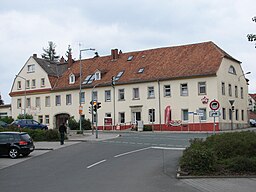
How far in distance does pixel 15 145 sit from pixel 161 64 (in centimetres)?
3503

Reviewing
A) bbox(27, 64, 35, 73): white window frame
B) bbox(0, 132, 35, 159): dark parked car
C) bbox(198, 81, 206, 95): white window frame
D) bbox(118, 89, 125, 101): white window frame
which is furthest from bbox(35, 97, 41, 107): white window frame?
A: bbox(0, 132, 35, 159): dark parked car

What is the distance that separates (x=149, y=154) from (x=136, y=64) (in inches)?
1487

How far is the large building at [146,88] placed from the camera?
5222 cm

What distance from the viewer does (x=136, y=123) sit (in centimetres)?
5441

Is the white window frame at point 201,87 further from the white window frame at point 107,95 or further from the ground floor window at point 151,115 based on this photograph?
the white window frame at point 107,95

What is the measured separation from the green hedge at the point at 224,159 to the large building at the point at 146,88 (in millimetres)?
28920

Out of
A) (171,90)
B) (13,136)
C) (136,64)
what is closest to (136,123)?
(171,90)

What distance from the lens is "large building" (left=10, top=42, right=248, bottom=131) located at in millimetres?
52219

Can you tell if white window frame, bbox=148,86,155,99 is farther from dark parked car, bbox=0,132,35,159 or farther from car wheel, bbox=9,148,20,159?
car wheel, bbox=9,148,20,159

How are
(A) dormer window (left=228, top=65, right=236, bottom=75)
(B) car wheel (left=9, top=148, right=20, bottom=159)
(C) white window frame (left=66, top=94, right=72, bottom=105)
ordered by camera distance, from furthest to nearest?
(C) white window frame (left=66, top=94, right=72, bottom=105) → (A) dormer window (left=228, top=65, right=236, bottom=75) → (B) car wheel (left=9, top=148, right=20, bottom=159)

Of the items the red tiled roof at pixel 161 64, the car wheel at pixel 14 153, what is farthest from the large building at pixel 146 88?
the car wheel at pixel 14 153

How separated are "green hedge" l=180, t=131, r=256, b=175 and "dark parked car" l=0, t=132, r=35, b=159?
38.5 ft

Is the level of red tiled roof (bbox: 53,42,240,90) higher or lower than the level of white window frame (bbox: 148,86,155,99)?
higher

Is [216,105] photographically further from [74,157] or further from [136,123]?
[136,123]
